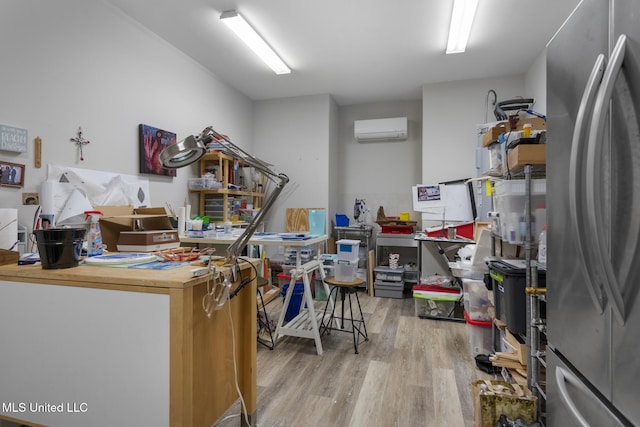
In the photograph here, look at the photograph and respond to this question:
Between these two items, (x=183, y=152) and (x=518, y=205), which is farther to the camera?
(x=518, y=205)

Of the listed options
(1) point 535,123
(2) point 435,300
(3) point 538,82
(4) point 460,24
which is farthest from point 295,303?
(3) point 538,82

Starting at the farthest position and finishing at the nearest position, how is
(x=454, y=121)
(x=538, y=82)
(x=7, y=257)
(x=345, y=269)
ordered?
(x=454, y=121), (x=538, y=82), (x=345, y=269), (x=7, y=257)

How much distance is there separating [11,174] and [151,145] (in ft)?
4.17

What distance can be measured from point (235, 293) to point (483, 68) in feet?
13.7

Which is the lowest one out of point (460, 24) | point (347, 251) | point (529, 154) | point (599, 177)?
point (347, 251)

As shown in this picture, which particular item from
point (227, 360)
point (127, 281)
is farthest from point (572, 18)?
point (227, 360)

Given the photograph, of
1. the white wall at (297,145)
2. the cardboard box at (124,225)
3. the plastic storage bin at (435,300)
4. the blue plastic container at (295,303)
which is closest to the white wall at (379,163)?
the white wall at (297,145)

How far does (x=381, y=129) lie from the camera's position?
5125 millimetres

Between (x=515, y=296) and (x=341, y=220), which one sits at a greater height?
(x=341, y=220)

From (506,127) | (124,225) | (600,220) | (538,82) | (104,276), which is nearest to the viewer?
(600,220)

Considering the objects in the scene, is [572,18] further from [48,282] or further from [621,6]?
[48,282]

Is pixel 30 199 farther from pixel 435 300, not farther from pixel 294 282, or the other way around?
pixel 435 300

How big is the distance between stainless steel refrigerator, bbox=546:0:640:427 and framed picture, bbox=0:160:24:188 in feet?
9.92

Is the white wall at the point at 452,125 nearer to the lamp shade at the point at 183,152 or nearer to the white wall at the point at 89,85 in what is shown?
the white wall at the point at 89,85
